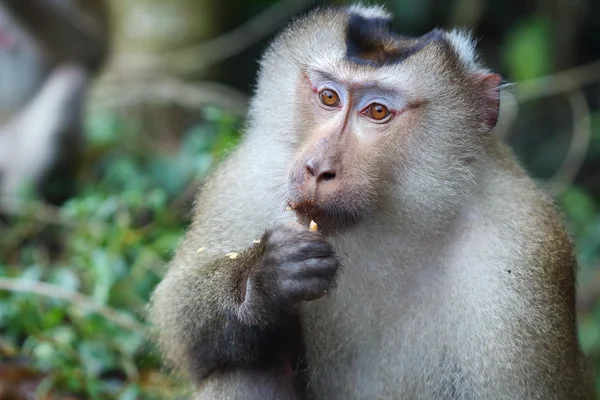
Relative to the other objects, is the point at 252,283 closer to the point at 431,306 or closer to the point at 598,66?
the point at 431,306

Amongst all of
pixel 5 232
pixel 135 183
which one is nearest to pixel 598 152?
pixel 135 183

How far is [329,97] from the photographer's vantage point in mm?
2924

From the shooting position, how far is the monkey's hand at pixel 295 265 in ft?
8.73

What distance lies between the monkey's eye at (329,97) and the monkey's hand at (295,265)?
18.0 inches

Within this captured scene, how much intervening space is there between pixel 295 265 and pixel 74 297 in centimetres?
182

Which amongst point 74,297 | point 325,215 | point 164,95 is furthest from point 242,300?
point 164,95

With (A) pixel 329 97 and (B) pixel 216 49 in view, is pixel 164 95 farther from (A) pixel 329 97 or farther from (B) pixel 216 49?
(A) pixel 329 97

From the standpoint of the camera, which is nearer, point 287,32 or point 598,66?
point 287,32

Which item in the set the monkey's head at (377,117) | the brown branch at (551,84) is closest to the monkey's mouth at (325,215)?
the monkey's head at (377,117)

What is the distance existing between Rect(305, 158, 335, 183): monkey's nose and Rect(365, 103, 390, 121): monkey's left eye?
299 mm

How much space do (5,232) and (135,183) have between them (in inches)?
35.7

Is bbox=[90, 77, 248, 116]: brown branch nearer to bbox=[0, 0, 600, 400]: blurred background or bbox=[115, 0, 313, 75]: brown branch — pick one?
bbox=[0, 0, 600, 400]: blurred background

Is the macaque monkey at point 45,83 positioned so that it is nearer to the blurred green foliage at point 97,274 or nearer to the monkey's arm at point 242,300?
the blurred green foliage at point 97,274

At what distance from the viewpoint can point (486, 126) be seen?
3008 millimetres
